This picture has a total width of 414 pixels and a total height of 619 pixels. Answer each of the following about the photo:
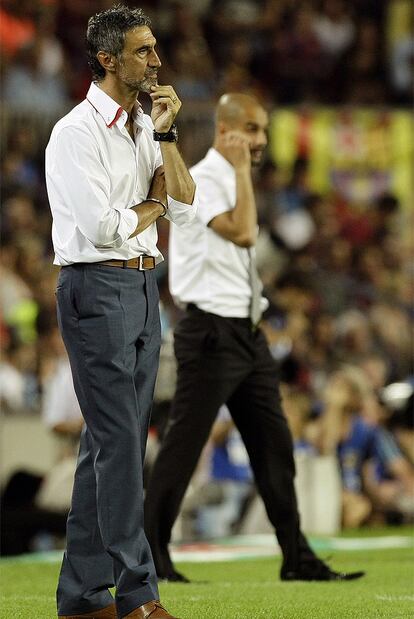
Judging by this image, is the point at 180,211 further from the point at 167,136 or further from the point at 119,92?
the point at 119,92

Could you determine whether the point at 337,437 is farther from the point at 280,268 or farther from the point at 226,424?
the point at 280,268

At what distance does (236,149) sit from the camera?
7.66 m

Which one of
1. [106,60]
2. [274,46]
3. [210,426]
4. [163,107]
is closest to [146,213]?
[163,107]

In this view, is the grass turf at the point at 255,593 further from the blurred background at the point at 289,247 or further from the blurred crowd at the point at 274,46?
the blurred crowd at the point at 274,46

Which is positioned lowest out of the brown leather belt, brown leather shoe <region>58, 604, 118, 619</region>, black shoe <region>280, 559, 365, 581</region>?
black shoe <region>280, 559, 365, 581</region>

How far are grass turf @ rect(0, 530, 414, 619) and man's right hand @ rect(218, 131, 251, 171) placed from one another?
87.3 inches

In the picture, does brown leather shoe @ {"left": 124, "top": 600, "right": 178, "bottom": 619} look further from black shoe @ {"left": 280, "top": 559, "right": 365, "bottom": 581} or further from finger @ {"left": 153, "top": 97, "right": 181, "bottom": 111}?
black shoe @ {"left": 280, "top": 559, "right": 365, "bottom": 581}

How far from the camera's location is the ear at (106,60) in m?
5.52

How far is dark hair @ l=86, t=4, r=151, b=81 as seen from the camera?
5.49m

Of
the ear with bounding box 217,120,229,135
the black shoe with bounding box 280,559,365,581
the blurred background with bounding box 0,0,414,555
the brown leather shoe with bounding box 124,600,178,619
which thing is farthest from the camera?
the blurred background with bounding box 0,0,414,555

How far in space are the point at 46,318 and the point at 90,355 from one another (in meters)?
8.09

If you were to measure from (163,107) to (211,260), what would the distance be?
7.10ft

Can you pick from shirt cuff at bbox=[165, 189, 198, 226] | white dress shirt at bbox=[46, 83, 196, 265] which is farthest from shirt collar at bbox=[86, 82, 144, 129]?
shirt cuff at bbox=[165, 189, 198, 226]

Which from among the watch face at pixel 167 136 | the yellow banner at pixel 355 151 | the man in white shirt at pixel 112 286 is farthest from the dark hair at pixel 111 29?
the yellow banner at pixel 355 151
